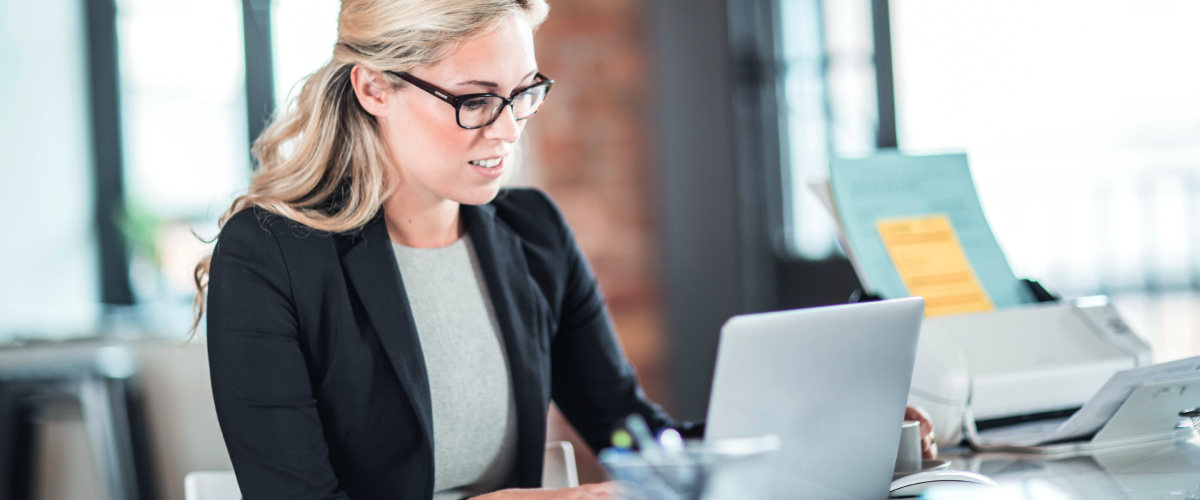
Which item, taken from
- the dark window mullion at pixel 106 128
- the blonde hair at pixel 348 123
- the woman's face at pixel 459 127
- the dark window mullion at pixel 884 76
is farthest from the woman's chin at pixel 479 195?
the dark window mullion at pixel 106 128

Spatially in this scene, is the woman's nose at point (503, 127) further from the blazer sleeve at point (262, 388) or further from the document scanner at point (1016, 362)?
the document scanner at point (1016, 362)

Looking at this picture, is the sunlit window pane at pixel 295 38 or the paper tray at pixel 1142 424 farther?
the sunlit window pane at pixel 295 38

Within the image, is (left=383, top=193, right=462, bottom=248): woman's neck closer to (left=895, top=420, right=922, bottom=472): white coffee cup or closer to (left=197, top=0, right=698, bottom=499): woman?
(left=197, top=0, right=698, bottom=499): woman

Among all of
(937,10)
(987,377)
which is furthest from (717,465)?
(937,10)

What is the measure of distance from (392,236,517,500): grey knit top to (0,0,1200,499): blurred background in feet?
0.99

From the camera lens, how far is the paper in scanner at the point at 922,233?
133 cm

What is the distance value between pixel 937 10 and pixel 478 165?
8.71ft

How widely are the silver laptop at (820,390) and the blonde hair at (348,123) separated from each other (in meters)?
0.56

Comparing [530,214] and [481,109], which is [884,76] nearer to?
[530,214]

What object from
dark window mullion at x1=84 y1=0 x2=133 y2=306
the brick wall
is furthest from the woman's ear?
dark window mullion at x1=84 y1=0 x2=133 y2=306

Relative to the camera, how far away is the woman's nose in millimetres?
1149

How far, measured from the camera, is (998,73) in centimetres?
432

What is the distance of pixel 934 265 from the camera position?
1365 millimetres

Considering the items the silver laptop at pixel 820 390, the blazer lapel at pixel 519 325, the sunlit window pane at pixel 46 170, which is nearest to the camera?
the silver laptop at pixel 820 390
